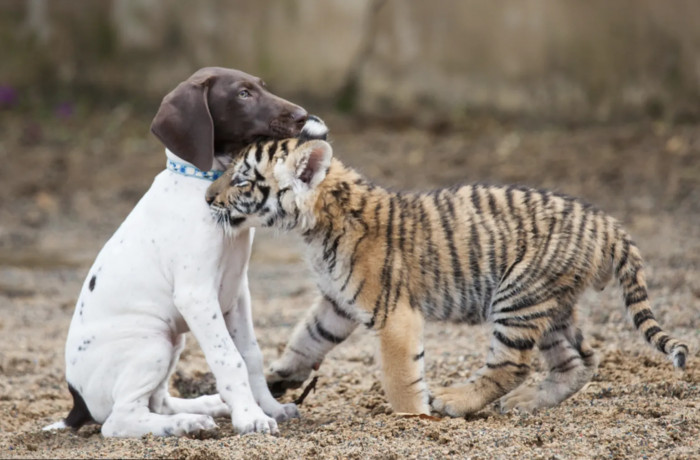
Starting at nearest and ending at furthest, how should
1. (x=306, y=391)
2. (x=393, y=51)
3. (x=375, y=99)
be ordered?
1. (x=306, y=391)
2. (x=393, y=51)
3. (x=375, y=99)

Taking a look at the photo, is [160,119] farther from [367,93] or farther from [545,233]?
[367,93]

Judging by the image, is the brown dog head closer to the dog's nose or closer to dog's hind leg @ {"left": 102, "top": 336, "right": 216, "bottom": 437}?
the dog's nose

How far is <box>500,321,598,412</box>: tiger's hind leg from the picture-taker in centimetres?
499

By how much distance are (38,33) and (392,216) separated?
9.32 meters

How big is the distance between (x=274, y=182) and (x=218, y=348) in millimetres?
800

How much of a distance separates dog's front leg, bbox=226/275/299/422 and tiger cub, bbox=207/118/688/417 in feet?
1.32

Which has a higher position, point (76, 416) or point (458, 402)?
point (458, 402)

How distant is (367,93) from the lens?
12250 millimetres

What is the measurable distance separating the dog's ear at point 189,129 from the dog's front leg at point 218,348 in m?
0.56

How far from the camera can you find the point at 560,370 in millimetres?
5031

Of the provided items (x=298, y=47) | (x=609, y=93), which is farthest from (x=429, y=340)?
(x=298, y=47)

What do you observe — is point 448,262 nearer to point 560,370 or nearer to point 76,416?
point 560,370

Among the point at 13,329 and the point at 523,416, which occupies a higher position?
the point at 523,416

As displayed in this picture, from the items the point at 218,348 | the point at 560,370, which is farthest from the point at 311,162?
the point at 560,370
